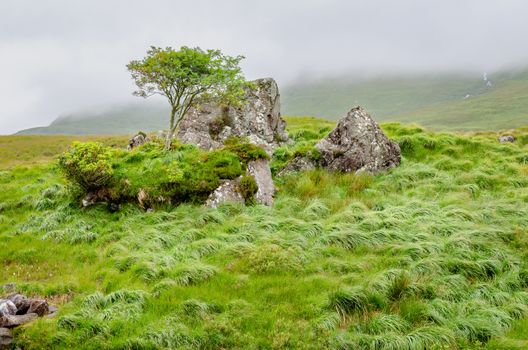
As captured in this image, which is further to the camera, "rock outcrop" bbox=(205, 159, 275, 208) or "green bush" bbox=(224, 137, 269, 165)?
"green bush" bbox=(224, 137, 269, 165)

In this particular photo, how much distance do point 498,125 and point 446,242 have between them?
656ft

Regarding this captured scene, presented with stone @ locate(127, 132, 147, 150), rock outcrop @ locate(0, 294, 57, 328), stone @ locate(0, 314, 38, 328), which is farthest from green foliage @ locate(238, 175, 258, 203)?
stone @ locate(127, 132, 147, 150)

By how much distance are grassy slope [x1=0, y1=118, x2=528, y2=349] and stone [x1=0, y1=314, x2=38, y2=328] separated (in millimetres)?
345

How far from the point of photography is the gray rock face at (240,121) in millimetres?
26125

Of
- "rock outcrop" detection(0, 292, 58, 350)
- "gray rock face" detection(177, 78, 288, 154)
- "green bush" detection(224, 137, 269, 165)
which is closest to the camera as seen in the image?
"rock outcrop" detection(0, 292, 58, 350)

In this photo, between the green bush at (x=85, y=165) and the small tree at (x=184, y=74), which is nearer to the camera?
the green bush at (x=85, y=165)

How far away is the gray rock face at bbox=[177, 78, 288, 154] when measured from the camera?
85.7 feet

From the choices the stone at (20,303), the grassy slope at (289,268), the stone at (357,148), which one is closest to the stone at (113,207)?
the grassy slope at (289,268)

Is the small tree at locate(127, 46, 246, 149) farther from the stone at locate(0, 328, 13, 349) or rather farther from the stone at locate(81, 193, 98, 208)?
the stone at locate(0, 328, 13, 349)

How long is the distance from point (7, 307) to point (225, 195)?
30.1 feet

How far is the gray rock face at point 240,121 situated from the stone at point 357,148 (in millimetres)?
5598

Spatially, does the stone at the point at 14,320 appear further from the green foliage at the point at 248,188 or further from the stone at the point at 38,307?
the green foliage at the point at 248,188

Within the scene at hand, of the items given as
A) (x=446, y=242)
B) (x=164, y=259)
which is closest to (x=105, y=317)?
(x=164, y=259)

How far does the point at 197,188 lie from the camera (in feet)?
53.3
